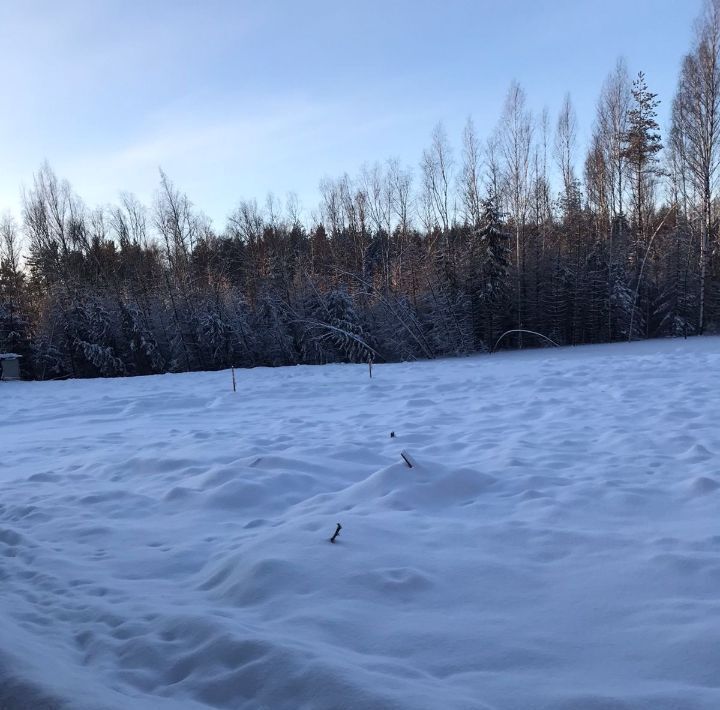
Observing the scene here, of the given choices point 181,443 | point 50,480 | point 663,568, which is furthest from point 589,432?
point 50,480

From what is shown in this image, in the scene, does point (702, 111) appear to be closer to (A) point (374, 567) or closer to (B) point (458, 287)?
(B) point (458, 287)

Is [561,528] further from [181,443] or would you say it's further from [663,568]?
[181,443]

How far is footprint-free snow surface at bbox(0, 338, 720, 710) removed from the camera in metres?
1.91

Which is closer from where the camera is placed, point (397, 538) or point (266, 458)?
point (397, 538)

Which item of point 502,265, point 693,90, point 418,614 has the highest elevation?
point 693,90

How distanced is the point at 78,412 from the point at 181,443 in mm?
4287

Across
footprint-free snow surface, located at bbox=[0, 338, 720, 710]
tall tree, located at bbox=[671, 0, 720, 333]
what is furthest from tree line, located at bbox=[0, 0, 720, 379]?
footprint-free snow surface, located at bbox=[0, 338, 720, 710]

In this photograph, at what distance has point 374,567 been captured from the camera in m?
2.84

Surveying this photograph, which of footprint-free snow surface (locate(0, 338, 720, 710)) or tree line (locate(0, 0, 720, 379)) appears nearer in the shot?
footprint-free snow surface (locate(0, 338, 720, 710))

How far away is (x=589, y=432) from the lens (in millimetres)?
5570

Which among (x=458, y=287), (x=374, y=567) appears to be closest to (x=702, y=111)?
(x=458, y=287)

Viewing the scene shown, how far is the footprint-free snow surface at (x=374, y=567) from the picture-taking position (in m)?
1.91

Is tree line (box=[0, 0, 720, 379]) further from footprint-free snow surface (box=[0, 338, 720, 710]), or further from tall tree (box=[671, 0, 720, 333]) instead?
footprint-free snow surface (box=[0, 338, 720, 710])

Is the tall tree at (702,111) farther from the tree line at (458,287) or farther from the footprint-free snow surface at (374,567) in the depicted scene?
the footprint-free snow surface at (374,567)
